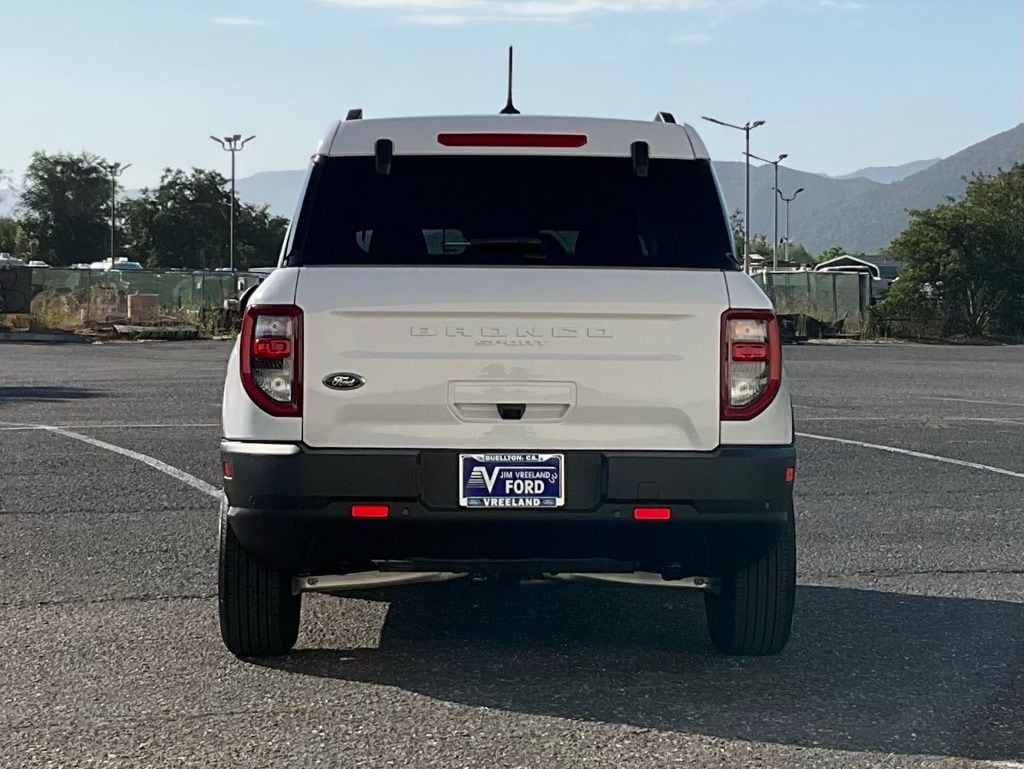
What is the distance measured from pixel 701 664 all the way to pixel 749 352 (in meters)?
1.25

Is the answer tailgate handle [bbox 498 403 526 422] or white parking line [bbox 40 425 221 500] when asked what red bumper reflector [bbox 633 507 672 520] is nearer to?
tailgate handle [bbox 498 403 526 422]

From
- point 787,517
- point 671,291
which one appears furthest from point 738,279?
point 787,517

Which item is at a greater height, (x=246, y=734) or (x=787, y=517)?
(x=787, y=517)

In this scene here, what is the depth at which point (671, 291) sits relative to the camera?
5.34 meters

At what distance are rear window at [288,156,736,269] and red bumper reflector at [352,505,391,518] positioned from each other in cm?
87

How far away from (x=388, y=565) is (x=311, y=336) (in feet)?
2.84

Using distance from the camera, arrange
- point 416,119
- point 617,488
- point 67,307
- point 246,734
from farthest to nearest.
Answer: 1. point 67,307
2. point 416,119
3. point 617,488
4. point 246,734

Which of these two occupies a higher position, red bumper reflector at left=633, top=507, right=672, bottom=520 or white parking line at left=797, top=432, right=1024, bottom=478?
red bumper reflector at left=633, top=507, right=672, bottom=520

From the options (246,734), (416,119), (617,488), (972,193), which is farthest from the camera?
(972,193)

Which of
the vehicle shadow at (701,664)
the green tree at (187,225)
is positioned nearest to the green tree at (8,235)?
the green tree at (187,225)

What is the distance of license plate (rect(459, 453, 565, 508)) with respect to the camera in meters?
5.26

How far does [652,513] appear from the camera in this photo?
530cm

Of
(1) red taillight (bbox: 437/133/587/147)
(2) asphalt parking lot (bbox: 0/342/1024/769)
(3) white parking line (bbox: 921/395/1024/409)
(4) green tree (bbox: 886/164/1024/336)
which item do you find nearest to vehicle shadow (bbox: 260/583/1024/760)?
(2) asphalt parking lot (bbox: 0/342/1024/769)

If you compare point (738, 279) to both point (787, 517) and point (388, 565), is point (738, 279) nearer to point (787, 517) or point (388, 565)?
point (787, 517)
